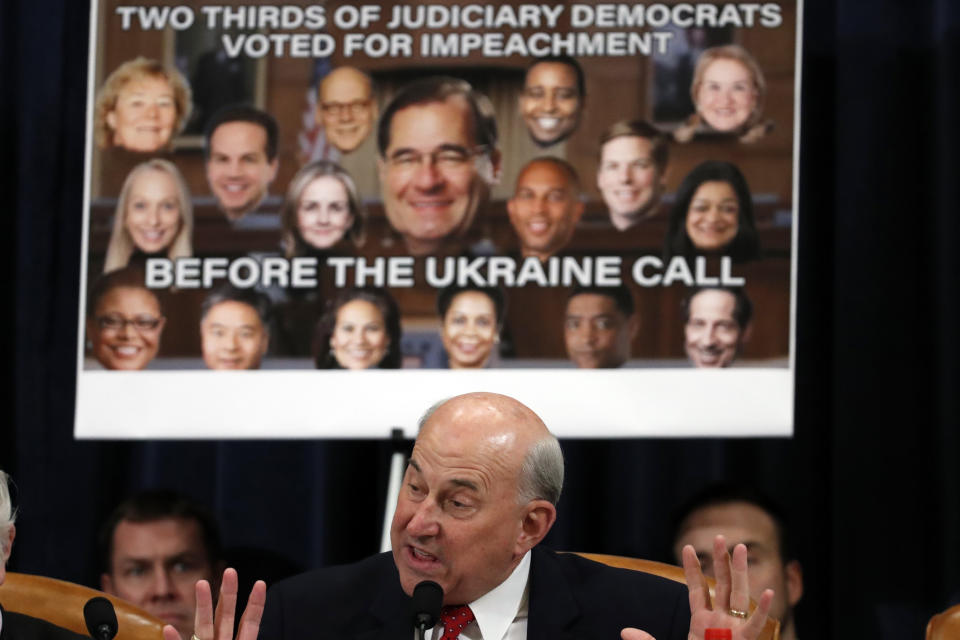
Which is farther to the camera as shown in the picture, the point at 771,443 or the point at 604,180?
the point at 771,443

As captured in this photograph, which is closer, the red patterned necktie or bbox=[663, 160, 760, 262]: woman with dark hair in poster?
the red patterned necktie

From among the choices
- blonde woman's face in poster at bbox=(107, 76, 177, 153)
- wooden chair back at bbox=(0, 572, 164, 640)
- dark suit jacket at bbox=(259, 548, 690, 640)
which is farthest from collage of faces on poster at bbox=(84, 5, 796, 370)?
dark suit jacket at bbox=(259, 548, 690, 640)

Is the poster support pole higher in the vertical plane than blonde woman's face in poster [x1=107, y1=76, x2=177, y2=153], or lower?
lower

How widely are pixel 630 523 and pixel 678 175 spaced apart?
1077 mm

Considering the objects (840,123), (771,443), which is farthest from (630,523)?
(840,123)

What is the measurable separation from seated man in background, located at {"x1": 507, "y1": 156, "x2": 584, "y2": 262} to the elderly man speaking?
4.24 feet

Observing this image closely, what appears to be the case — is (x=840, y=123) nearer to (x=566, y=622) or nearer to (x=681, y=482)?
(x=681, y=482)

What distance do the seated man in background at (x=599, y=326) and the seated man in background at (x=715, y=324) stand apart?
141 millimetres

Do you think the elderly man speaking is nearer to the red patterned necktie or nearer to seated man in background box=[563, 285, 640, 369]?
the red patterned necktie

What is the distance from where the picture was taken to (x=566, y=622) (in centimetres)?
228

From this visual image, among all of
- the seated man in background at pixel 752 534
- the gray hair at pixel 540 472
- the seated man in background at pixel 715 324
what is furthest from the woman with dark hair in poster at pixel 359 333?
the gray hair at pixel 540 472

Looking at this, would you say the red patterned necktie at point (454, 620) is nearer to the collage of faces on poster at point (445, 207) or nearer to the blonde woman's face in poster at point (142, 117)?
the collage of faces on poster at point (445, 207)

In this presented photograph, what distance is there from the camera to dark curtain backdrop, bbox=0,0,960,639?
3902 mm

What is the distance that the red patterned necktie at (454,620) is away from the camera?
2.24 meters
